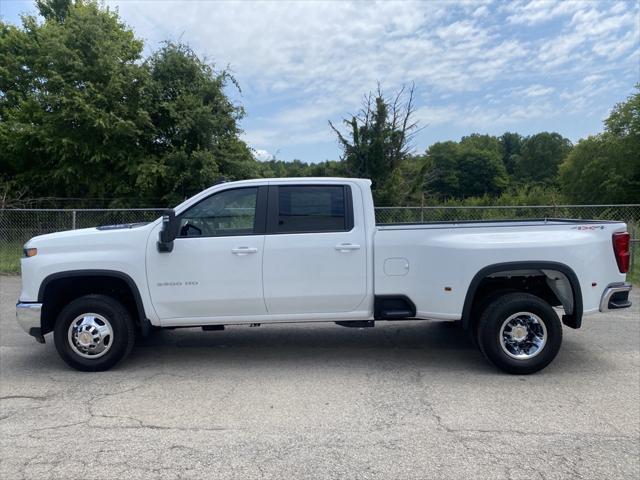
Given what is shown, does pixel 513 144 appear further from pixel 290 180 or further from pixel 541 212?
pixel 290 180

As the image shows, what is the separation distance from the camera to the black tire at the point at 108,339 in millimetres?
5121

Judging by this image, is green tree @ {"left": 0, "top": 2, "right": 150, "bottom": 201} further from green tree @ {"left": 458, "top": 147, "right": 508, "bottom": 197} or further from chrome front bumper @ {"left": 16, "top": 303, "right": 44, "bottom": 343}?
green tree @ {"left": 458, "top": 147, "right": 508, "bottom": 197}

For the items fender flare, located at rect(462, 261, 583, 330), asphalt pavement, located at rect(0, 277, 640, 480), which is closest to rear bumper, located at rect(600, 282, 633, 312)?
fender flare, located at rect(462, 261, 583, 330)

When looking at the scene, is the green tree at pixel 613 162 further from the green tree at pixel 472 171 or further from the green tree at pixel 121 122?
the green tree at pixel 121 122

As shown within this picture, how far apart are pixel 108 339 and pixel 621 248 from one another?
536 cm

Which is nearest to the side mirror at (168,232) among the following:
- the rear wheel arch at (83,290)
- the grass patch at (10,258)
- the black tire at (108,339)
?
the rear wheel arch at (83,290)

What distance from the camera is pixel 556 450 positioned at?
3479 millimetres

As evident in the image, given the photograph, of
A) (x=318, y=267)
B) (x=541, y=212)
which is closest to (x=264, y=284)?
(x=318, y=267)

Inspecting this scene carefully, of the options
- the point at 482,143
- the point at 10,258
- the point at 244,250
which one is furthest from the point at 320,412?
the point at 482,143

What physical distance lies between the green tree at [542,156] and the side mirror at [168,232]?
107 metres

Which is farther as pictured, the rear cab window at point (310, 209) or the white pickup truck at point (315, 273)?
the rear cab window at point (310, 209)

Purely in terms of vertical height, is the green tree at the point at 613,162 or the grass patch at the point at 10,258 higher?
the green tree at the point at 613,162

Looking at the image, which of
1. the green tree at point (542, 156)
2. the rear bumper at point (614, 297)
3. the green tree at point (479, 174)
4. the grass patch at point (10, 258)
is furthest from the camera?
the green tree at point (542, 156)

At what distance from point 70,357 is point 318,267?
2736 mm
